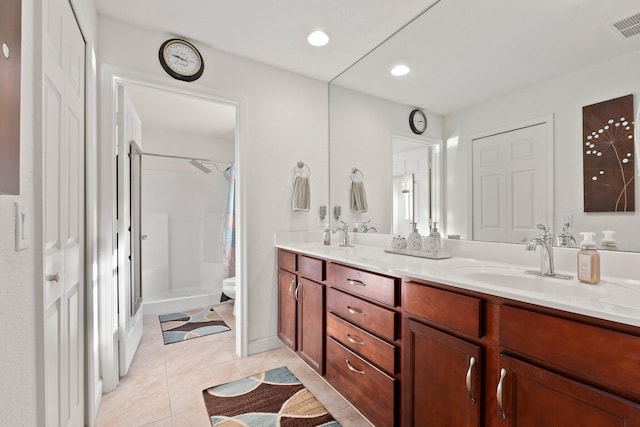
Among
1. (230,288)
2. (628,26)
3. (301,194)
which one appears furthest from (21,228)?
(230,288)

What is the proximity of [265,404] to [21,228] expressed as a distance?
1541 mm

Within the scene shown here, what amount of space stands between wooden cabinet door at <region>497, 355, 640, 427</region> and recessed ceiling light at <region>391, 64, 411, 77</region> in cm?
186

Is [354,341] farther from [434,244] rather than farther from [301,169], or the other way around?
[301,169]

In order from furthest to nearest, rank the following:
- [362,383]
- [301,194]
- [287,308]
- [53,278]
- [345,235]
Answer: [301,194], [345,235], [287,308], [362,383], [53,278]

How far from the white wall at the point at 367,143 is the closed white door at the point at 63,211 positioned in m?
1.81

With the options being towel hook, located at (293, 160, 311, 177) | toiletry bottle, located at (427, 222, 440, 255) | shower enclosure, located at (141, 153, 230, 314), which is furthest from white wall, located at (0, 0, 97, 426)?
shower enclosure, located at (141, 153, 230, 314)

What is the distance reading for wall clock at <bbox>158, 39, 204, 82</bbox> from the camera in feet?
6.67

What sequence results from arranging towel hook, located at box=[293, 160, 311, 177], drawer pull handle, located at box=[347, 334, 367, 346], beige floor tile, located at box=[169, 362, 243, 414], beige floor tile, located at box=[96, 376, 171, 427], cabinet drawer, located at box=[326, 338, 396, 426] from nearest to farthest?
1. cabinet drawer, located at box=[326, 338, 396, 426]
2. drawer pull handle, located at box=[347, 334, 367, 346]
3. beige floor tile, located at box=[96, 376, 171, 427]
4. beige floor tile, located at box=[169, 362, 243, 414]
5. towel hook, located at box=[293, 160, 311, 177]

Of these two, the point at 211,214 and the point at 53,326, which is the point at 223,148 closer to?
the point at 211,214

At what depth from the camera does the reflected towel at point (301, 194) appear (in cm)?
252

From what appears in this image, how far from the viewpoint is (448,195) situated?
1812 mm

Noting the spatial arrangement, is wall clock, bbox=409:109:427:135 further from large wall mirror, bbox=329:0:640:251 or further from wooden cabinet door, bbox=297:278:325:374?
wooden cabinet door, bbox=297:278:325:374

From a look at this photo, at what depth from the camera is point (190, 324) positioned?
9.79ft

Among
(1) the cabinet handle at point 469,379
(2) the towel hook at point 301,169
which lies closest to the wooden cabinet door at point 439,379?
(1) the cabinet handle at point 469,379
